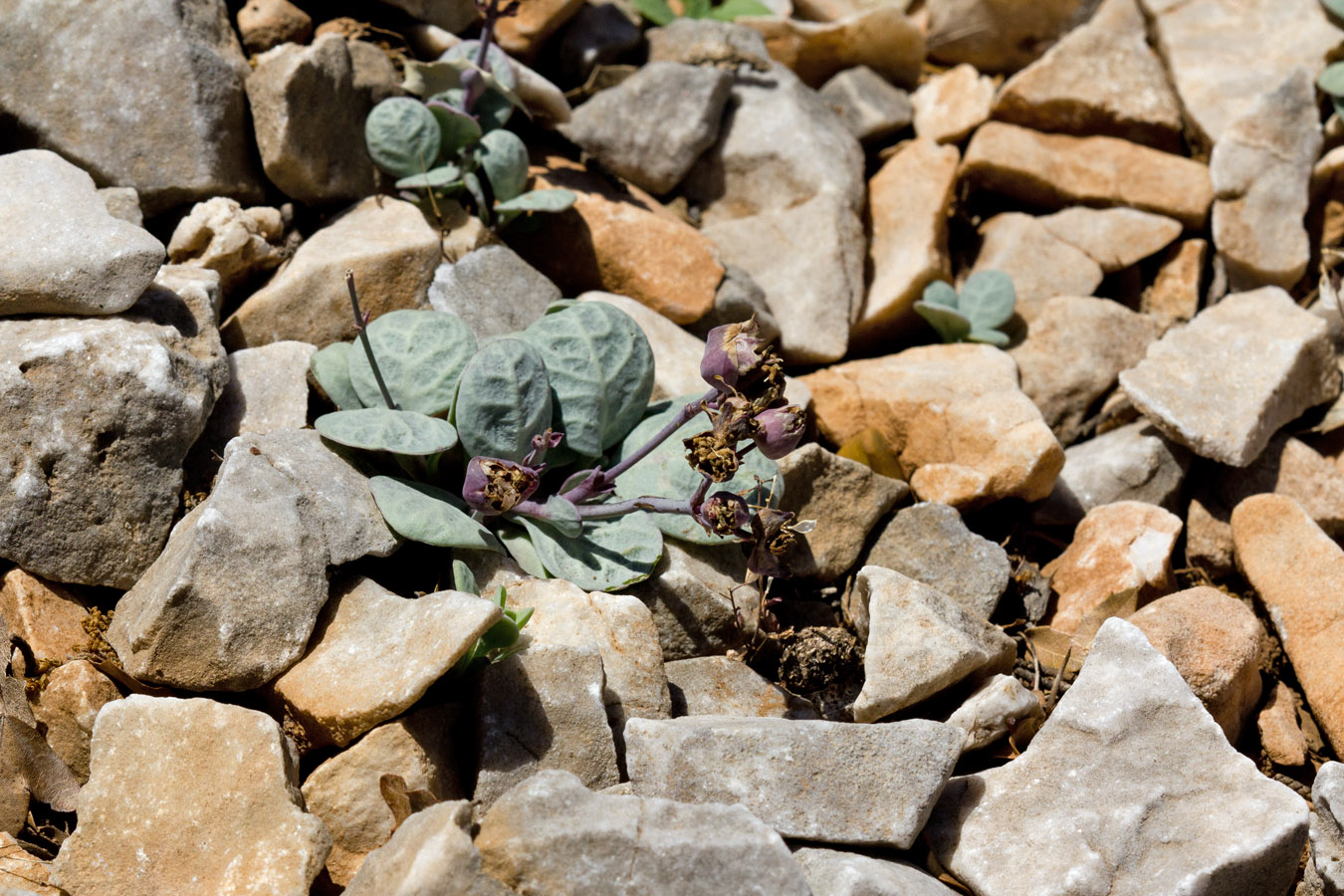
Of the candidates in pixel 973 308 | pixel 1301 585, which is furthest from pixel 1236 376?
pixel 973 308

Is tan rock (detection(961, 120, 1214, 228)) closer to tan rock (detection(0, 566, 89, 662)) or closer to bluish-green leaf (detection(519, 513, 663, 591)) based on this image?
bluish-green leaf (detection(519, 513, 663, 591))

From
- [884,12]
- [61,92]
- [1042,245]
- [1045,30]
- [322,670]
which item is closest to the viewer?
[322,670]

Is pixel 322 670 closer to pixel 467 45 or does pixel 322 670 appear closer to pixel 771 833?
pixel 771 833

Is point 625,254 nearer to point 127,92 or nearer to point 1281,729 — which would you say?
point 127,92

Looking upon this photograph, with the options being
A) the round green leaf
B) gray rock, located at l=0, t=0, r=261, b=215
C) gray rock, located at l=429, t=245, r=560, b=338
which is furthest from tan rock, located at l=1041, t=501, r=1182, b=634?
gray rock, located at l=0, t=0, r=261, b=215

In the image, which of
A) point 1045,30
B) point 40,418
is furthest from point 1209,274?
point 40,418
